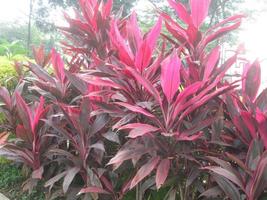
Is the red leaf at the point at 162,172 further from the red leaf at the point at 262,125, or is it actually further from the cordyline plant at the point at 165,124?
the red leaf at the point at 262,125

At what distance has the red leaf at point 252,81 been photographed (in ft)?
5.47

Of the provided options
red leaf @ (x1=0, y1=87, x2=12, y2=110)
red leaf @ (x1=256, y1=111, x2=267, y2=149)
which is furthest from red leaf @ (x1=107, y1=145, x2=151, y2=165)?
red leaf @ (x1=0, y1=87, x2=12, y2=110)

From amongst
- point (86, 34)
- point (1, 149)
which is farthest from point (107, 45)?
point (1, 149)

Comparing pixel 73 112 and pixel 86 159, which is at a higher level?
pixel 73 112

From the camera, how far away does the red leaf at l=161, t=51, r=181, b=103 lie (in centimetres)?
151

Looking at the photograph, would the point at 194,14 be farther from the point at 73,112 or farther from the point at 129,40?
the point at 73,112

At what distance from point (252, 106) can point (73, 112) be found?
873 mm

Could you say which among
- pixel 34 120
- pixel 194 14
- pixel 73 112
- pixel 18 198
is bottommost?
pixel 18 198

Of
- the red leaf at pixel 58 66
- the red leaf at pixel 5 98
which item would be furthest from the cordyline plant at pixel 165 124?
the red leaf at pixel 5 98

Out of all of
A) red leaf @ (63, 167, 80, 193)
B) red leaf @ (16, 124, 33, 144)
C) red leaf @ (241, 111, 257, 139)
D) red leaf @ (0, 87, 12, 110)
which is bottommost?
red leaf @ (63, 167, 80, 193)

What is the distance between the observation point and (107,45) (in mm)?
2336

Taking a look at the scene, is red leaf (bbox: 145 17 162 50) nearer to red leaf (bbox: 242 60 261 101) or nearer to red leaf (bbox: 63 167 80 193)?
red leaf (bbox: 242 60 261 101)

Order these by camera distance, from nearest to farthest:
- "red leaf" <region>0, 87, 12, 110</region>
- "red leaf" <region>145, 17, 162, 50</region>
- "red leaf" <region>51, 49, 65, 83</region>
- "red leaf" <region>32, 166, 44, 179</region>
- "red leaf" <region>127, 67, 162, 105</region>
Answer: "red leaf" <region>127, 67, 162, 105</region>, "red leaf" <region>145, 17, 162, 50</region>, "red leaf" <region>32, 166, 44, 179</region>, "red leaf" <region>51, 49, 65, 83</region>, "red leaf" <region>0, 87, 12, 110</region>

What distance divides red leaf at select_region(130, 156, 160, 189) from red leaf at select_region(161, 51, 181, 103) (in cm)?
27
